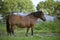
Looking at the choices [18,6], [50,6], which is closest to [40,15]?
[50,6]

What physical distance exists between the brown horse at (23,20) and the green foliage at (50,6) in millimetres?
74

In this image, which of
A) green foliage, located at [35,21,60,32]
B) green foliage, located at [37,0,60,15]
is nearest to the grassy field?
green foliage, located at [35,21,60,32]

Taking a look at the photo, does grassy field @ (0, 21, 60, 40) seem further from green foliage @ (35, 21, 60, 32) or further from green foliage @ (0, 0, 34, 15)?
green foliage @ (0, 0, 34, 15)

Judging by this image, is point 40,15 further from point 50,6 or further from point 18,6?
point 18,6

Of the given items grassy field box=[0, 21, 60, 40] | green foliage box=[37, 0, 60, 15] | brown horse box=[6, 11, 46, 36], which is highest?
green foliage box=[37, 0, 60, 15]

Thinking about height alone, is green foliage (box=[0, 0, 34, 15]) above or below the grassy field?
above

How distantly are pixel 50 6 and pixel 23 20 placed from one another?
0.35m

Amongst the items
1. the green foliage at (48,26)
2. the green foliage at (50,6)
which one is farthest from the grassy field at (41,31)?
the green foliage at (50,6)


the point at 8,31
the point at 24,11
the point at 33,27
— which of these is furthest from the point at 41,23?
the point at 8,31

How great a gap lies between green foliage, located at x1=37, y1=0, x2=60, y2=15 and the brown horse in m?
0.07

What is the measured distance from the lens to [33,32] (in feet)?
7.19

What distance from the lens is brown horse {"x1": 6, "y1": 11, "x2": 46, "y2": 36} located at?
219 cm

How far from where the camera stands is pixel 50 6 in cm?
221

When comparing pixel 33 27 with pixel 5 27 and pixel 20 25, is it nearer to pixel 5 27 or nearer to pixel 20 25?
pixel 20 25
